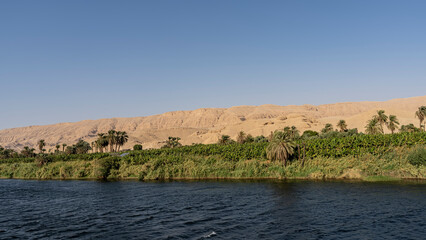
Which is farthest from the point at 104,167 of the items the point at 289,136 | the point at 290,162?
the point at 289,136

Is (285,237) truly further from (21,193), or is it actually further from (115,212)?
(21,193)

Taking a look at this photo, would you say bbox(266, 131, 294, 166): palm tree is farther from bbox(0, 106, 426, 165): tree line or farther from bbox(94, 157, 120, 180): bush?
bbox(94, 157, 120, 180): bush

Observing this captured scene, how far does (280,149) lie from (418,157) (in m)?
20.7

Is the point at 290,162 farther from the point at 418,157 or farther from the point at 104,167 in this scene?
the point at 104,167

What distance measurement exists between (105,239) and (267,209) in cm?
1643

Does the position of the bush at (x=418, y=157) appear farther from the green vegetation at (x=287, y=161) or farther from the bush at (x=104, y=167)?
the bush at (x=104, y=167)

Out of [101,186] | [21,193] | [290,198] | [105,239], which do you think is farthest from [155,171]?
[105,239]

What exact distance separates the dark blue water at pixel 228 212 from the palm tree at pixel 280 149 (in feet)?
21.7

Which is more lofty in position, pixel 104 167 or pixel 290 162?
pixel 290 162

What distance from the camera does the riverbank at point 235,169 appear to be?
51.1 m

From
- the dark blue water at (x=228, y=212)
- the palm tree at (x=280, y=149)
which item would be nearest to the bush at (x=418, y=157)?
the dark blue water at (x=228, y=212)

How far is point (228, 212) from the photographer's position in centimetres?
3312

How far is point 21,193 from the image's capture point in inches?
2074

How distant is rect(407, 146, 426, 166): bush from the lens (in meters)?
48.1
